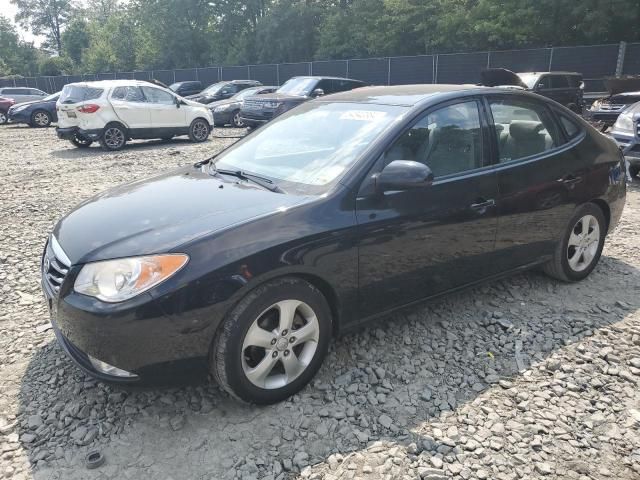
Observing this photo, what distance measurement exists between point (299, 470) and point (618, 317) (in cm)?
277

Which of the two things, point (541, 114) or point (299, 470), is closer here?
point (299, 470)

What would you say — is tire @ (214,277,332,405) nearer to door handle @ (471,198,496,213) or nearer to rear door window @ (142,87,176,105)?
door handle @ (471,198,496,213)

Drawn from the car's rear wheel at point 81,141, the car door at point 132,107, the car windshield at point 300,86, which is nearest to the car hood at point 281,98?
the car windshield at point 300,86

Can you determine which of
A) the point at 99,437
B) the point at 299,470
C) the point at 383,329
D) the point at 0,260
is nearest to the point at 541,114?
the point at 383,329

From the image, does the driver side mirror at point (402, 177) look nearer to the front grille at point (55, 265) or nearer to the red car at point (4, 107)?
the front grille at point (55, 265)

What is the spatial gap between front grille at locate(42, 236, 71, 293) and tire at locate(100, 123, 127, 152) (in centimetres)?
1008

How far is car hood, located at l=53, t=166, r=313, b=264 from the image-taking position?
259 centimetres

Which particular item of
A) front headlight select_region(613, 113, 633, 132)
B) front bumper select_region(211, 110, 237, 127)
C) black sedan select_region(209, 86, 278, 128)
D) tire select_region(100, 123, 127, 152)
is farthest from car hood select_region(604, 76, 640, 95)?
tire select_region(100, 123, 127, 152)

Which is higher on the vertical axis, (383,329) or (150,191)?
(150,191)

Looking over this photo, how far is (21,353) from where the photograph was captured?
132 inches

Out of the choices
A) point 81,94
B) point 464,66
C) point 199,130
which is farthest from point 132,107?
point 464,66

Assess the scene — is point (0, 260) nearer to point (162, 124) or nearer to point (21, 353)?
point (21, 353)

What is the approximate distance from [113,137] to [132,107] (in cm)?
86

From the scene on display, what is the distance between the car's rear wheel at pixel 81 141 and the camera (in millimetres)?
12458
